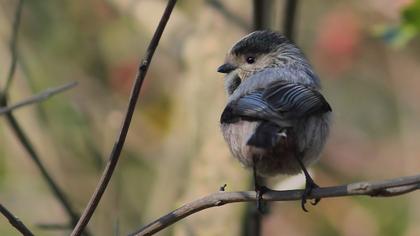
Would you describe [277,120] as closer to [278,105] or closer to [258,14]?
[278,105]

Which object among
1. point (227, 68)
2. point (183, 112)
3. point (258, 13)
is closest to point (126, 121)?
point (227, 68)

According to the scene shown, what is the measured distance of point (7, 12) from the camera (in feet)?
16.7

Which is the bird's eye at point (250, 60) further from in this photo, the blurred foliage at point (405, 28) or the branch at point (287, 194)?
the branch at point (287, 194)

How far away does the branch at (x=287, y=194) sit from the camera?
7.02 ft

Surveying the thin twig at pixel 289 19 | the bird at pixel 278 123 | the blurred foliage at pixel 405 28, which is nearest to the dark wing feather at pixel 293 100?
the bird at pixel 278 123

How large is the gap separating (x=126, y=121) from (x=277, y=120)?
0.66m

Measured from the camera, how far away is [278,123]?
9.14ft

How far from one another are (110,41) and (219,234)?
7.66ft

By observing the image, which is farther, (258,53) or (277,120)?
(258,53)

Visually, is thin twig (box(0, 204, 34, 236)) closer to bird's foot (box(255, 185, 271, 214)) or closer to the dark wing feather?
bird's foot (box(255, 185, 271, 214))

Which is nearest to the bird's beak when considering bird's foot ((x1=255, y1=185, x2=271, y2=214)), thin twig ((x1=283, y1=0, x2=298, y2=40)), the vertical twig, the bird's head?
the bird's head

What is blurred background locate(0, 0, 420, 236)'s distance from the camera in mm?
4355

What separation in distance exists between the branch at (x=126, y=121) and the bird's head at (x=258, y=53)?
1272 mm

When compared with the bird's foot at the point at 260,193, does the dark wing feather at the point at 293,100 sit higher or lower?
higher
